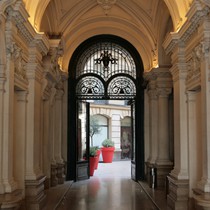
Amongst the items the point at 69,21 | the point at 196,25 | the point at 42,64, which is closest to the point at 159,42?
the point at 69,21

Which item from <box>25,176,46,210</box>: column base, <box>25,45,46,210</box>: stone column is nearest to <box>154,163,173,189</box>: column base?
<box>25,45,46,210</box>: stone column

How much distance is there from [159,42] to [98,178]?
21.2 feet

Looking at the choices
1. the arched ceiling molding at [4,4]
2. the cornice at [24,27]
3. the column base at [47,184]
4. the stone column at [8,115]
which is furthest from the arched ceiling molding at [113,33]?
the arched ceiling molding at [4,4]

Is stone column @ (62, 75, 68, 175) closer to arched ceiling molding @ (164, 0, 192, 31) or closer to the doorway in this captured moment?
the doorway

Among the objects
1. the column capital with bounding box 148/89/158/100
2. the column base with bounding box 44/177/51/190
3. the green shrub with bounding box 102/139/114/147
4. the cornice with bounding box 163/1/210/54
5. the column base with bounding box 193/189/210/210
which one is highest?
the cornice with bounding box 163/1/210/54

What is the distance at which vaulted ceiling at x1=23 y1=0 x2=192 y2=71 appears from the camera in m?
13.3

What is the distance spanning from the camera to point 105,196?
12164 mm

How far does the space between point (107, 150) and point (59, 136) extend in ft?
36.0

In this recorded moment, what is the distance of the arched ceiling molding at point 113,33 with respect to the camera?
51.2 feet

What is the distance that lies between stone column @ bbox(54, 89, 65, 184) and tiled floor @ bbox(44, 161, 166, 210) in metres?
0.43

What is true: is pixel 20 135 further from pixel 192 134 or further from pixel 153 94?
pixel 153 94

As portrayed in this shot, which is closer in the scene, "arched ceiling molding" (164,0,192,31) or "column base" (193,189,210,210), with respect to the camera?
"column base" (193,189,210,210)

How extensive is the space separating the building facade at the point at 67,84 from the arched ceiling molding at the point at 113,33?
0.13 ft

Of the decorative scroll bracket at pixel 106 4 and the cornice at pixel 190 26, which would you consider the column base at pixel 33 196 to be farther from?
the decorative scroll bracket at pixel 106 4
